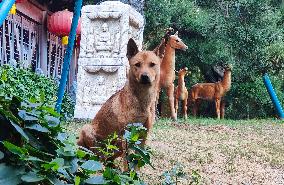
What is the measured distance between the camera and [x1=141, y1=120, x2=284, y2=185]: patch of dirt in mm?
4863

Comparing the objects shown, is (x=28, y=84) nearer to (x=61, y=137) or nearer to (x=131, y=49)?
(x=131, y=49)

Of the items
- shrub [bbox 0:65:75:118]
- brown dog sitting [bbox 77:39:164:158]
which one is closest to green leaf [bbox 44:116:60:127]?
brown dog sitting [bbox 77:39:164:158]

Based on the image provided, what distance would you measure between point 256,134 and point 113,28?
367cm

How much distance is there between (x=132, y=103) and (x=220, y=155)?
2.00m

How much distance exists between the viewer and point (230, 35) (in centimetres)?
1620

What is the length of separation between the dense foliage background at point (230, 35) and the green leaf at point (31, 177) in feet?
44.6

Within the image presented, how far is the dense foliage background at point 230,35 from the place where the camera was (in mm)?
15648

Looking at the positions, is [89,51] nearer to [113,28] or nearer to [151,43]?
[113,28]

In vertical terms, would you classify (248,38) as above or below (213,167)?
above

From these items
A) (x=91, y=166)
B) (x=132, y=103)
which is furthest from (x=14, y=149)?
(x=132, y=103)

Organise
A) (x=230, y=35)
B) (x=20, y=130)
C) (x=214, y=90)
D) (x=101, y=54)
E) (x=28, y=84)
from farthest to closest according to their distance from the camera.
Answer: (x=230, y=35), (x=214, y=90), (x=101, y=54), (x=28, y=84), (x=20, y=130)

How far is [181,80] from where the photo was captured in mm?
12922

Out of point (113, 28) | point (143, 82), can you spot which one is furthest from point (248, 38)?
point (143, 82)

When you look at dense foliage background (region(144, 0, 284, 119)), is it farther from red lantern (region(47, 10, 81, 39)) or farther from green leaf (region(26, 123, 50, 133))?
green leaf (region(26, 123, 50, 133))
